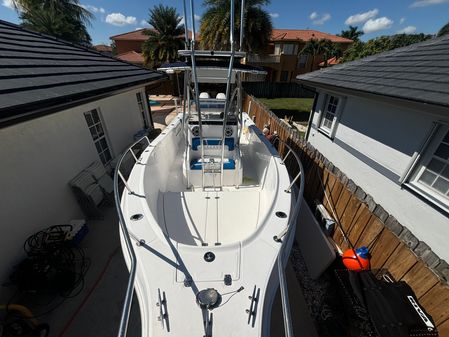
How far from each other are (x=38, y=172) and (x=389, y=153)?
5961 mm

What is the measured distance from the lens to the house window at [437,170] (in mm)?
2812

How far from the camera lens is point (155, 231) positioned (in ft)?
6.15

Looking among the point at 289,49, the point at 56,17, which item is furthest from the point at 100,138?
the point at 289,49

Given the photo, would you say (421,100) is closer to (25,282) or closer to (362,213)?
(362,213)

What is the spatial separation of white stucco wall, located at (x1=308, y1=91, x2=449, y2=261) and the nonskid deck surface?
2.63m

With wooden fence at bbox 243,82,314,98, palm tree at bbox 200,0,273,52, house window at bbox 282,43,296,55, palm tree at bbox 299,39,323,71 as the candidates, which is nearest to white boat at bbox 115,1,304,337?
palm tree at bbox 200,0,273,52

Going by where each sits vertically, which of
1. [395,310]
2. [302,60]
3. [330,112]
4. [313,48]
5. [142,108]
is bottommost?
[395,310]

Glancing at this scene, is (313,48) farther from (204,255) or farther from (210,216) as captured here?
(204,255)

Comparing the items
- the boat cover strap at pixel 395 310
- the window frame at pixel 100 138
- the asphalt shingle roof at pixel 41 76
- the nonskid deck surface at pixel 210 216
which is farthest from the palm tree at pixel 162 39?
the boat cover strap at pixel 395 310

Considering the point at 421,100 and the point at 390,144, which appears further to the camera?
the point at 390,144

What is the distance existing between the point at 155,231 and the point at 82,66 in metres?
4.69

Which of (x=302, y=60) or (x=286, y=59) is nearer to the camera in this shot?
(x=286, y=59)

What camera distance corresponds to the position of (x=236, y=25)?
12023 mm

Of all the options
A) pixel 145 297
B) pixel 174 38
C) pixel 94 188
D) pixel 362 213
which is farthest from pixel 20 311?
pixel 174 38
